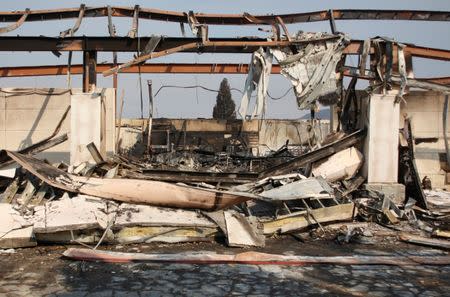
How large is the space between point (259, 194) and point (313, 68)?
3067mm

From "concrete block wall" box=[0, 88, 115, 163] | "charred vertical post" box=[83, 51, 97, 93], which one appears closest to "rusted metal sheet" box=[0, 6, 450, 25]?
Answer: "concrete block wall" box=[0, 88, 115, 163]

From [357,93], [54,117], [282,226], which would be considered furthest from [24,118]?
[357,93]

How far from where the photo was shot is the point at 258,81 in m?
8.73

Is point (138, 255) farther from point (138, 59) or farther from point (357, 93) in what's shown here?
point (357, 93)

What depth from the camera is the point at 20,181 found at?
7492 mm

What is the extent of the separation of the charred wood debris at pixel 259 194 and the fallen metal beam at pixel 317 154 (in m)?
0.02

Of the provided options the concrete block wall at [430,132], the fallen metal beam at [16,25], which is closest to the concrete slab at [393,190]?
the concrete block wall at [430,132]

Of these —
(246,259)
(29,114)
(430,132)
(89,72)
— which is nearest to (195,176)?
(89,72)

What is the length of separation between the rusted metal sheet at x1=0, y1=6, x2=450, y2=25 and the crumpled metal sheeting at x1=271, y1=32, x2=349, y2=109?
3316 mm

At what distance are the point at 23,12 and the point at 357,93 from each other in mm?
8821

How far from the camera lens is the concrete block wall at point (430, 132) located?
34.7 feet

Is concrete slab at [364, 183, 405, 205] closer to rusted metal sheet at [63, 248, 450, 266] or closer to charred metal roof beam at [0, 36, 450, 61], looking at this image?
rusted metal sheet at [63, 248, 450, 266]

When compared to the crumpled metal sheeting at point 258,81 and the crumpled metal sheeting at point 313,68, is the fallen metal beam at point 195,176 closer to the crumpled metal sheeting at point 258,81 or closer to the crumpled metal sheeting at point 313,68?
the crumpled metal sheeting at point 258,81

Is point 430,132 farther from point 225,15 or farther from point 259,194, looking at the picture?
point 225,15
